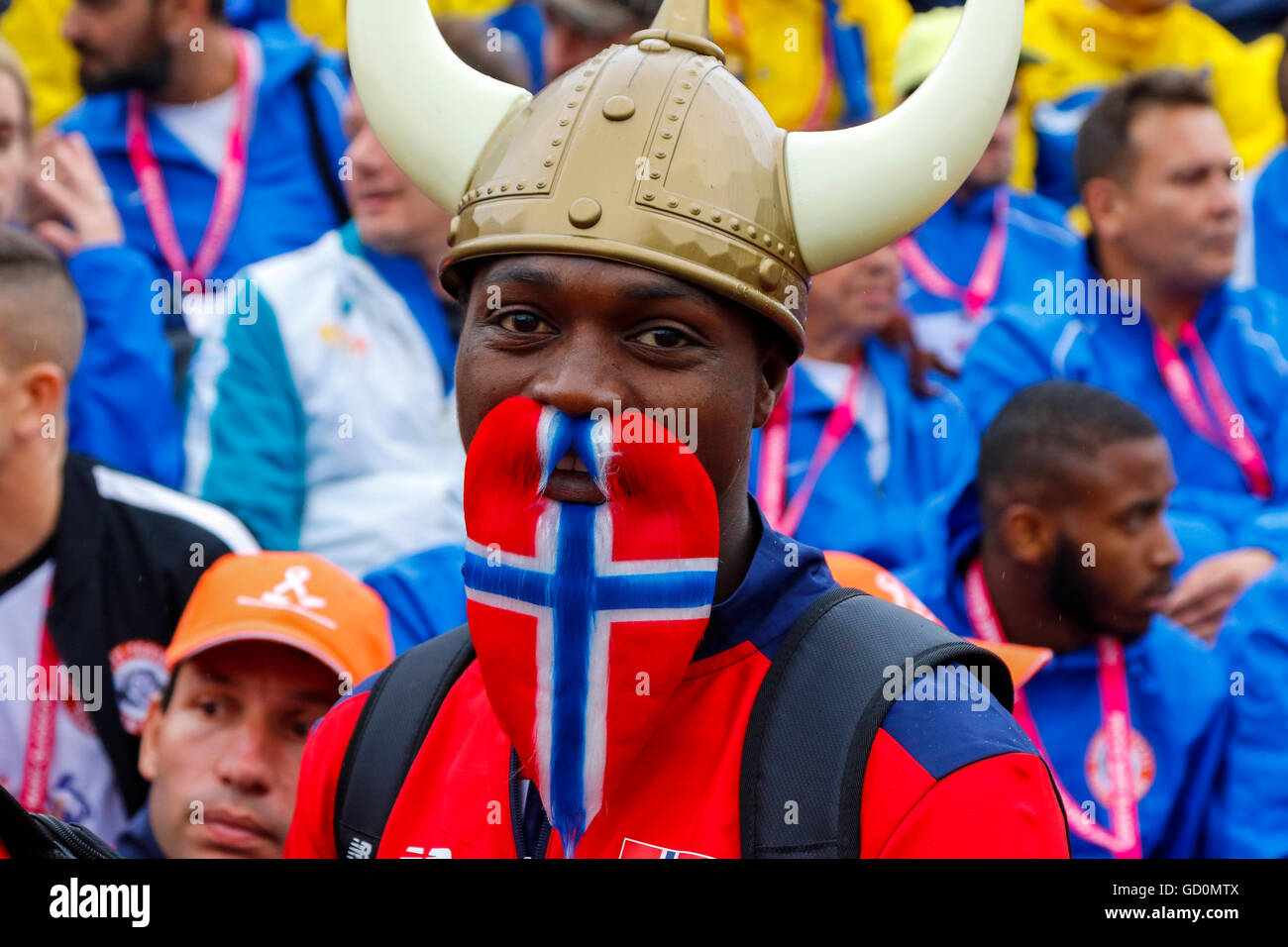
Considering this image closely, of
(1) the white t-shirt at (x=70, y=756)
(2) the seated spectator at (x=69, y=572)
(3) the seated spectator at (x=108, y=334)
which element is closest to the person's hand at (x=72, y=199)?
(3) the seated spectator at (x=108, y=334)

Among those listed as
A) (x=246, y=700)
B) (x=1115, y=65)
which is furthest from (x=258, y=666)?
(x=1115, y=65)

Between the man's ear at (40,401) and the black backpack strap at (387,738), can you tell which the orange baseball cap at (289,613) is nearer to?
the man's ear at (40,401)

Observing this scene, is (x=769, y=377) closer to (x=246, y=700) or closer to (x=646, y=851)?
(x=646, y=851)

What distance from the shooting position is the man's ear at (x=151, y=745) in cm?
320

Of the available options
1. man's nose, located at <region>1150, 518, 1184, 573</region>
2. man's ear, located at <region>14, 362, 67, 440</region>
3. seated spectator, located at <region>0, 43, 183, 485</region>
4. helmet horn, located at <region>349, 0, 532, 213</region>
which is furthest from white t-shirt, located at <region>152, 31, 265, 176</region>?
man's nose, located at <region>1150, 518, 1184, 573</region>

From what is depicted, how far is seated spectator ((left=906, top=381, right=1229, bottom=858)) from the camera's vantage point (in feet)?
12.1

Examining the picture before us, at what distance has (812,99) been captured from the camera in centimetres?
504

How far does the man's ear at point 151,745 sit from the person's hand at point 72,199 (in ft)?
4.83

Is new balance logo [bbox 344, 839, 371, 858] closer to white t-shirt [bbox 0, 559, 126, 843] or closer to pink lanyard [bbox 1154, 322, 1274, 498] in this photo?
white t-shirt [bbox 0, 559, 126, 843]

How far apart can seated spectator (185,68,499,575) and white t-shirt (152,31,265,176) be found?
23.1 inches

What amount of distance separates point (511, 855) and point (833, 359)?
2.72 m

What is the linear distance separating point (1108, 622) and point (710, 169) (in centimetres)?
233
